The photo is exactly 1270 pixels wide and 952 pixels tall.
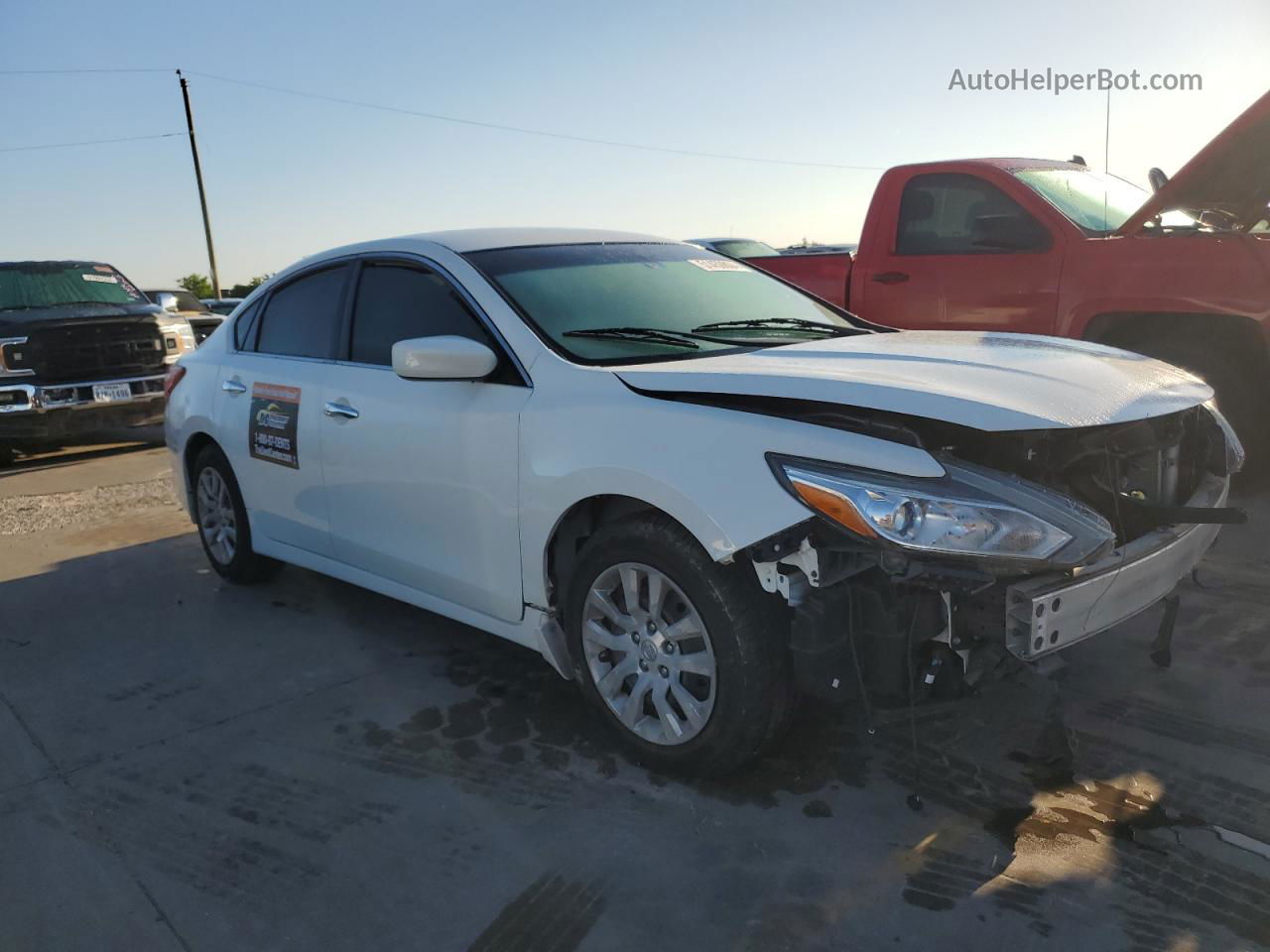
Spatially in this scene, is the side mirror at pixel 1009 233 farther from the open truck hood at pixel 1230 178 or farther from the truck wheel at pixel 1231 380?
the truck wheel at pixel 1231 380

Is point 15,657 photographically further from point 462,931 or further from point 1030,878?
point 1030,878

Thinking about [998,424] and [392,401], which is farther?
[392,401]

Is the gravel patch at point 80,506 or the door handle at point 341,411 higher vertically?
the door handle at point 341,411

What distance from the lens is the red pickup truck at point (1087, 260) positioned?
5.24 meters

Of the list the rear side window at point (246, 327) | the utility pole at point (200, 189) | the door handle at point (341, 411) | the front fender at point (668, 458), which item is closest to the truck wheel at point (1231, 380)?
the front fender at point (668, 458)

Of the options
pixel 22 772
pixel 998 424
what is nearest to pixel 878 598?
pixel 998 424

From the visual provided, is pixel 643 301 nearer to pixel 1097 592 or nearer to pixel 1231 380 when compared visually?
pixel 1097 592

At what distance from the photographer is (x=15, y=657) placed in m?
4.50

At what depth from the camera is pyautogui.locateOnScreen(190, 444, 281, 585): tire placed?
16.8ft

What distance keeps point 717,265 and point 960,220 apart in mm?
2654

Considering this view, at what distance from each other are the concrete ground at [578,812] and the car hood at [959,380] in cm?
75

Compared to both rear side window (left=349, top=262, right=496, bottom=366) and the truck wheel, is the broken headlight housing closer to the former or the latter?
rear side window (left=349, top=262, right=496, bottom=366)

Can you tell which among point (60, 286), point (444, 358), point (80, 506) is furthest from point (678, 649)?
point (60, 286)

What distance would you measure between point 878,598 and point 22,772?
281 centimetres
